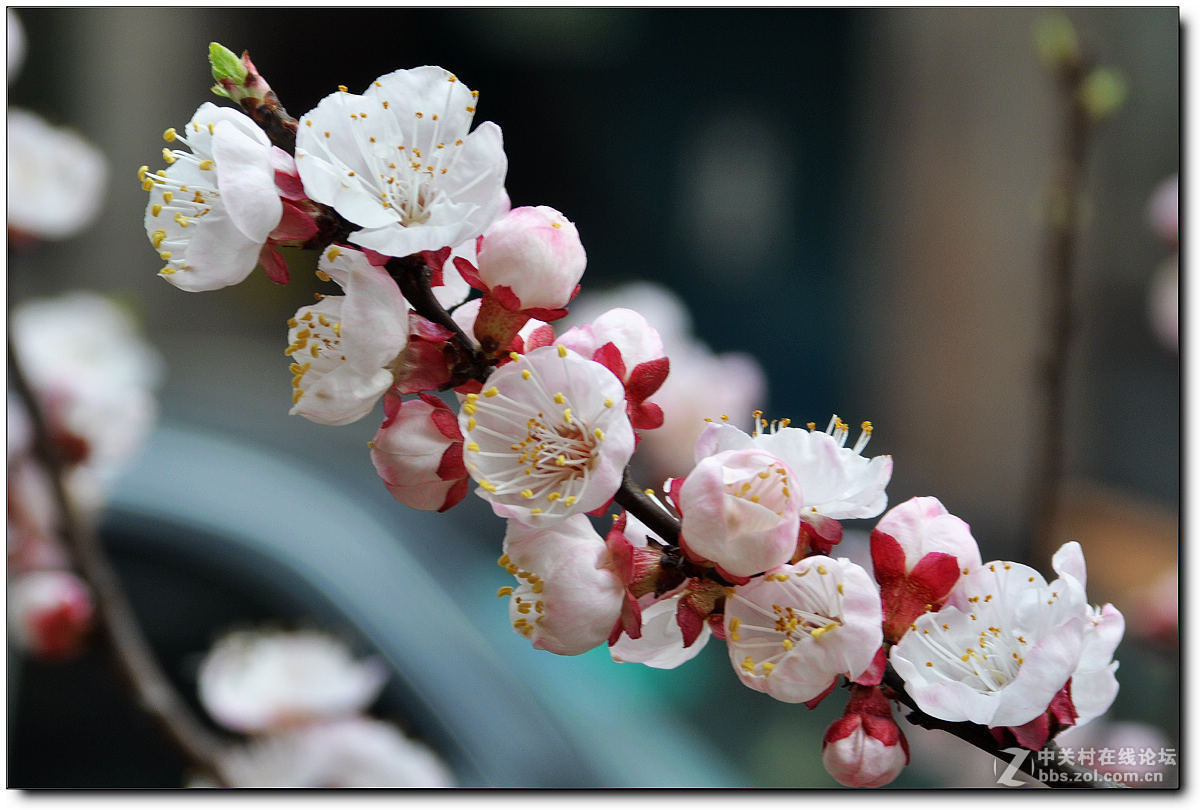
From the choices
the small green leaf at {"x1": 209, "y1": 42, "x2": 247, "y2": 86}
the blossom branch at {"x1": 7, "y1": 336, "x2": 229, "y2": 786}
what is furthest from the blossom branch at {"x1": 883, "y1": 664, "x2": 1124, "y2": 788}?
the blossom branch at {"x1": 7, "y1": 336, "x2": 229, "y2": 786}

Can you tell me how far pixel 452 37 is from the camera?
55.2 inches

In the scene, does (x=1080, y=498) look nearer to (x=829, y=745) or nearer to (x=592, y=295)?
(x=592, y=295)

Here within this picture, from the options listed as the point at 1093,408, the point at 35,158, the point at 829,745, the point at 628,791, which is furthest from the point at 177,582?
the point at 1093,408

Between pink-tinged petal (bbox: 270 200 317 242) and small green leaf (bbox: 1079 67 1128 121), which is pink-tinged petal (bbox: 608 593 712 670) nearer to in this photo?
pink-tinged petal (bbox: 270 200 317 242)

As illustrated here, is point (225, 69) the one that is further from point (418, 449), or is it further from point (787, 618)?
point (787, 618)

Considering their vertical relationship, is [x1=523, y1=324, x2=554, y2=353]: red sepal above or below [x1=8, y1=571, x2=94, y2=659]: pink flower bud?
above

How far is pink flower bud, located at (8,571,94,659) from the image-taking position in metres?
0.88

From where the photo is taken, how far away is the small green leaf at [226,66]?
37cm

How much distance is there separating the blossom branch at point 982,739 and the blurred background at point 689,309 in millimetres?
192

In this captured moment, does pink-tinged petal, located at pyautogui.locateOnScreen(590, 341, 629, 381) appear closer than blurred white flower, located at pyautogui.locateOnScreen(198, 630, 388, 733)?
Yes

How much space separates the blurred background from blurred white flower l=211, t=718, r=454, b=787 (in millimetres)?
195

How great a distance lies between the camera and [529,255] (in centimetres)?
36

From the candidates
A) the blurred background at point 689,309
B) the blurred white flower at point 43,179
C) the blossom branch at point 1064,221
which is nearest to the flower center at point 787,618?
the blurred background at point 689,309

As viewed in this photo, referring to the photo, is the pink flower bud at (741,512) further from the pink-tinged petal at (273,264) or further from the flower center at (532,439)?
the pink-tinged petal at (273,264)
